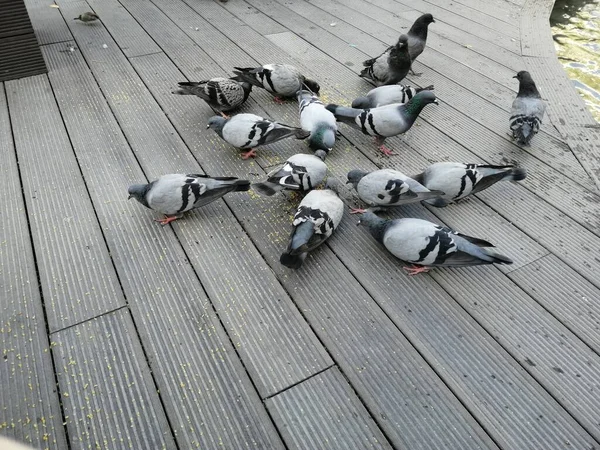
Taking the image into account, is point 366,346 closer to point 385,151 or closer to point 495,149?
point 385,151

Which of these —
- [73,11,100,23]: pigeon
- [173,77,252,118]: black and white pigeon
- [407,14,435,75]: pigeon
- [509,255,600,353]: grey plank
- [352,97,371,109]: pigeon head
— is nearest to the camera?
[509,255,600,353]: grey plank

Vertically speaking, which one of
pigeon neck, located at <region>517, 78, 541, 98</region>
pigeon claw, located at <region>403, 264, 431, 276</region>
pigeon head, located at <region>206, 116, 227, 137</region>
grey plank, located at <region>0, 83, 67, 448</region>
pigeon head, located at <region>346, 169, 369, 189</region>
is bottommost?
grey plank, located at <region>0, 83, 67, 448</region>

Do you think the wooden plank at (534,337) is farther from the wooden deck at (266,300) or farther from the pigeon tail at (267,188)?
the pigeon tail at (267,188)

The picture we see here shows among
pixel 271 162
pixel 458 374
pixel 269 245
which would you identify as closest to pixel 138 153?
pixel 271 162

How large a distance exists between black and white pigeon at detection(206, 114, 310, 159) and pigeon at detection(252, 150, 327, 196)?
0.98 feet

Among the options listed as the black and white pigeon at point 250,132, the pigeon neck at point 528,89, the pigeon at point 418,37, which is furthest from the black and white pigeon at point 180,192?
the pigeon at point 418,37

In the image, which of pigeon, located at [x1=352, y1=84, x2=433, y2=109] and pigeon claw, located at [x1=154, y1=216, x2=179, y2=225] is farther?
pigeon, located at [x1=352, y1=84, x2=433, y2=109]

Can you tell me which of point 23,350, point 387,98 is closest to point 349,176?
point 387,98

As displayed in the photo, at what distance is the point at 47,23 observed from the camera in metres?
4.03

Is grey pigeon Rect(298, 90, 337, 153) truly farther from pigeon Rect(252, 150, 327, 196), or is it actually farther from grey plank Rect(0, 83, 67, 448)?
grey plank Rect(0, 83, 67, 448)

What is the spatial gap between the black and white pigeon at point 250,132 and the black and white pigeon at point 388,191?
1.97ft

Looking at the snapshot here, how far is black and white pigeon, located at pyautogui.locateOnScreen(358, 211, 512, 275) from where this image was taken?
1.86 m

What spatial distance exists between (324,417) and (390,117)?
1.80 metres

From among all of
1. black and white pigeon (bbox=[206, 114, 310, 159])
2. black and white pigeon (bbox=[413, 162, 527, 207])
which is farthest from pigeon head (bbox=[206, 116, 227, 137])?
black and white pigeon (bbox=[413, 162, 527, 207])
